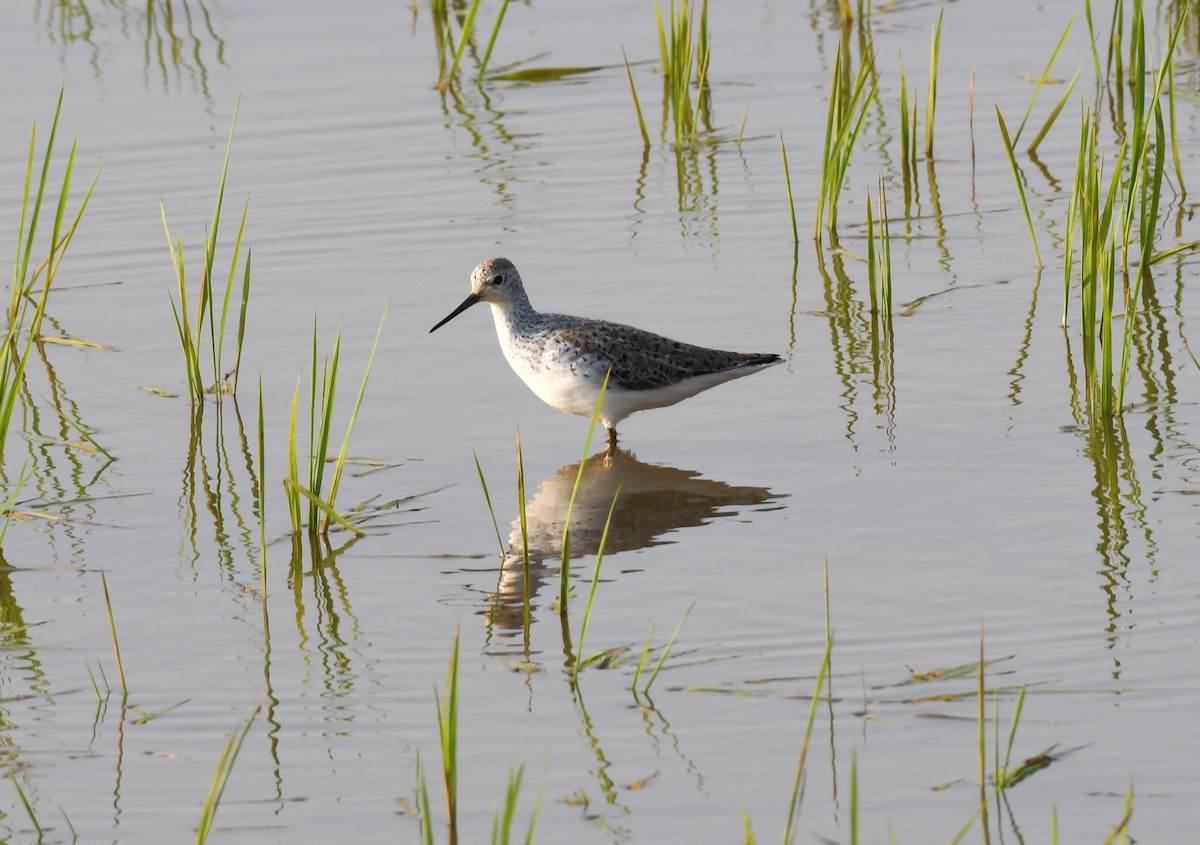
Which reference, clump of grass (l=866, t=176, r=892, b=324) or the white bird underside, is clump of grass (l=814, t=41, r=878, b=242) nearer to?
clump of grass (l=866, t=176, r=892, b=324)

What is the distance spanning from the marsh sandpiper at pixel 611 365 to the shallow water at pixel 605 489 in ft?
0.94

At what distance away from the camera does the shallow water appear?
18.2 feet

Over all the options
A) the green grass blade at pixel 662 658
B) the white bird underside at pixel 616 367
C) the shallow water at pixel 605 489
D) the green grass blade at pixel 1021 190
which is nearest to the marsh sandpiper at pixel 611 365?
the white bird underside at pixel 616 367

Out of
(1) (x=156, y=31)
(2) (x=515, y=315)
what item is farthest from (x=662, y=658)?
(1) (x=156, y=31)

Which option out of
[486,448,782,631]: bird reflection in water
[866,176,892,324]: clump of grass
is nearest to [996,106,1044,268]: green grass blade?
→ [866,176,892,324]: clump of grass

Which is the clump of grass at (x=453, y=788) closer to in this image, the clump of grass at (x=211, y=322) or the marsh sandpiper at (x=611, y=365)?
the clump of grass at (x=211, y=322)

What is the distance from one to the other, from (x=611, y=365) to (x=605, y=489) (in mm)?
664

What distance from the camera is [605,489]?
8570mm

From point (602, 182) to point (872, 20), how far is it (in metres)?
4.52

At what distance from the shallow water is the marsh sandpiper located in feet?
0.94

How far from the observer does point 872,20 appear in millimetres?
16047

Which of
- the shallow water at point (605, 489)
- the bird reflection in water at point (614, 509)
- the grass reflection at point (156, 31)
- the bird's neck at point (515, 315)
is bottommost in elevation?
the bird reflection in water at point (614, 509)

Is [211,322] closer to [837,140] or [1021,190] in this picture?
[837,140]

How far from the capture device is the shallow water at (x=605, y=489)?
5539 millimetres
